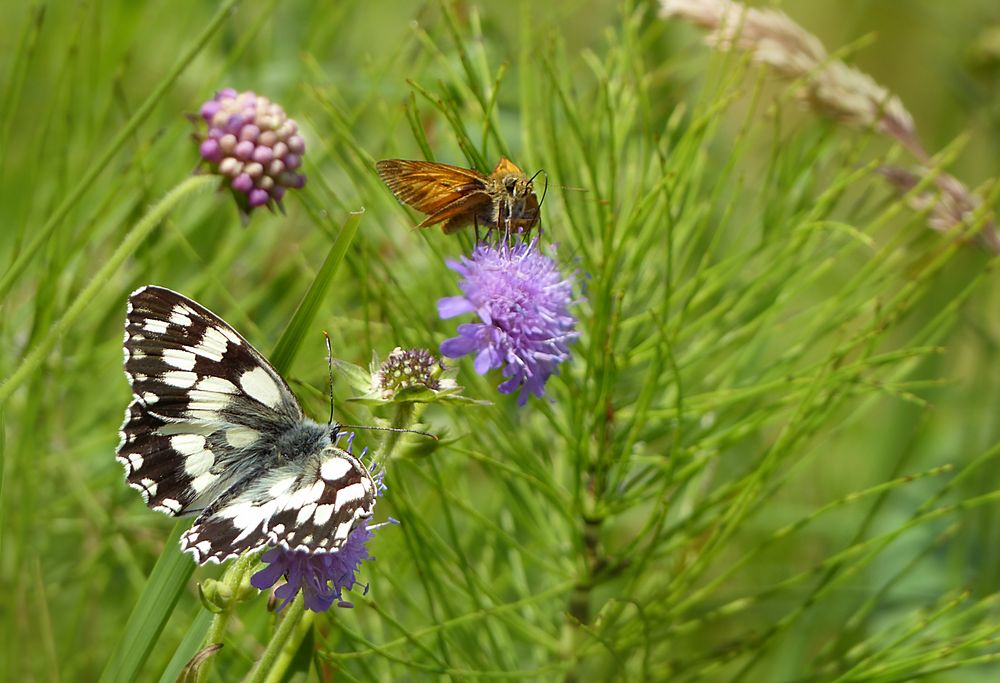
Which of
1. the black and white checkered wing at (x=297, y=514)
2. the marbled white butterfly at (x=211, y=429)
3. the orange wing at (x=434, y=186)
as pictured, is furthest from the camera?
the orange wing at (x=434, y=186)

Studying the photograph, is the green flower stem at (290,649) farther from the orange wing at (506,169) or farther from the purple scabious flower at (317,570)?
the orange wing at (506,169)

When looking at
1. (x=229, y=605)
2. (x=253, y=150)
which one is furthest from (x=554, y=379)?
(x=229, y=605)

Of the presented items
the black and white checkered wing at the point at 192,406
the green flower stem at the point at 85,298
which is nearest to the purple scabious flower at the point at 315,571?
the black and white checkered wing at the point at 192,406

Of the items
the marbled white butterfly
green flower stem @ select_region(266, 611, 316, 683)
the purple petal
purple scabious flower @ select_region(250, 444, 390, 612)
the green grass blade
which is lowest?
green flower stem @ select_region(266, 611, 316, 683)

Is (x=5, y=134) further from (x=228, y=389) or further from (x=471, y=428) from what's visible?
(x=471, y=428)

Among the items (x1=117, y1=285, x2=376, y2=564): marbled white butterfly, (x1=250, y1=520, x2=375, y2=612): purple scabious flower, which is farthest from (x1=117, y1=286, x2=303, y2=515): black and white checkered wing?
(x1=250, y1=520, x2=375, y2=612): purple scabious flower

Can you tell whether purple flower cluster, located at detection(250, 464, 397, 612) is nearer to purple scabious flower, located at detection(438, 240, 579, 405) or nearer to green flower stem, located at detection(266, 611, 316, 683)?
green flower stem, located at detection(266, 611, 316, 683)

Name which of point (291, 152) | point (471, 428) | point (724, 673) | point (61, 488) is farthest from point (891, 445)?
point (61, 488)

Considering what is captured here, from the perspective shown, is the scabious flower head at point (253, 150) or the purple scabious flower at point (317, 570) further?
the scabious flower head at point (253, 150)
